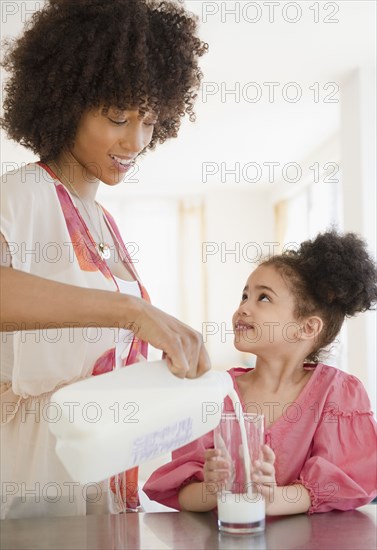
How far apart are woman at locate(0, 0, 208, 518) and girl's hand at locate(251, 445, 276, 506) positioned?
7.6 inches

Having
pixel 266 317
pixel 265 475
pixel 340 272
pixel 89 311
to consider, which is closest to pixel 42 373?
pixel 89 311

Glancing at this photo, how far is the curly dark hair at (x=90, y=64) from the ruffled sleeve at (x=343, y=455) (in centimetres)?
64

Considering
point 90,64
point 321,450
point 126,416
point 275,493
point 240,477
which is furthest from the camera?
point 321,450

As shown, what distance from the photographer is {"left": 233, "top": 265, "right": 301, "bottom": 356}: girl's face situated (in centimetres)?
164

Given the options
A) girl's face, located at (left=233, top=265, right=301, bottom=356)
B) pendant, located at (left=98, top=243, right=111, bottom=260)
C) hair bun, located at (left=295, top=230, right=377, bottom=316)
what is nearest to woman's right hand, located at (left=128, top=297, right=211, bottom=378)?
pendant, located at (left=98, top=243, right=111, bottom=260)

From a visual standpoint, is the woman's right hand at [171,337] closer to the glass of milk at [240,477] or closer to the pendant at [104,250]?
the glass of milk at [240,477]

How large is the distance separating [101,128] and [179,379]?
1.70 feet

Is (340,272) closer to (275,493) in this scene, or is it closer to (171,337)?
(275,493)

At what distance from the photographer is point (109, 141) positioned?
1256 millimetres

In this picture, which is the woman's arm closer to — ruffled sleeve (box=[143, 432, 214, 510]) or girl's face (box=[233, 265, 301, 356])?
ruffled sleeve (box=[143, 432, 214, 510])

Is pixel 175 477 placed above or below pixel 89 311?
below

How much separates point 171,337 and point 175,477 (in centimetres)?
48

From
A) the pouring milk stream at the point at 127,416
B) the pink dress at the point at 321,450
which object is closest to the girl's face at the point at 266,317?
the pink dress at the point at 321,450

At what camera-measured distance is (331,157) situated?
6.86 m
